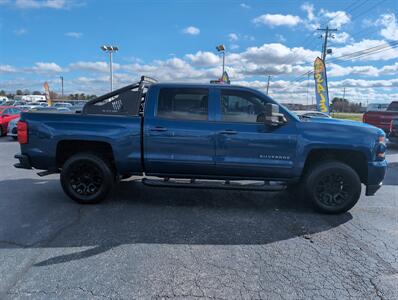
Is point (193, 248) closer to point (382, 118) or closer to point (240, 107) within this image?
point (240, 107)

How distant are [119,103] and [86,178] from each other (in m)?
1.37

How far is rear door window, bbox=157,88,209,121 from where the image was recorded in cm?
458

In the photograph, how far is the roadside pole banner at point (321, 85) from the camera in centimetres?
2062

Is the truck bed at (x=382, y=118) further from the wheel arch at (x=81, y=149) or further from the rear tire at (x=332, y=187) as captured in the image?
the wheel arch at (x=81, y=149)

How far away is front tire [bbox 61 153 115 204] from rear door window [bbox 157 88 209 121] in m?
1.29

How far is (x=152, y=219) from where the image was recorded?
14.2 ft

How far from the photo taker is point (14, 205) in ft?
15.9

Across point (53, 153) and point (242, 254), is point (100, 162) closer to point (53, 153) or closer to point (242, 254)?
point (53, 153)

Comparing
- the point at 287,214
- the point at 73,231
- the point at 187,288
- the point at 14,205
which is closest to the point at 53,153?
the point at 14,205

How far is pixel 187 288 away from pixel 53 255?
162cm

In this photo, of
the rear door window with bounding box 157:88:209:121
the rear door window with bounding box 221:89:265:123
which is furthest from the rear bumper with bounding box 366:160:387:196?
the rear door window with bounding box 157:88:209:121

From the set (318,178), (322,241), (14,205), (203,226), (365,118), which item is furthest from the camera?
(365,118)

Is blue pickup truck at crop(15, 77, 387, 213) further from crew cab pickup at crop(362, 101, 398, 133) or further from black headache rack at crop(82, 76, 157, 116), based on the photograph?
crew cab pickup at crop(362, 101, 398, 133)

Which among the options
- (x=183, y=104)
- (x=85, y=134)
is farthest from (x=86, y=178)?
(x=183, y=104)
